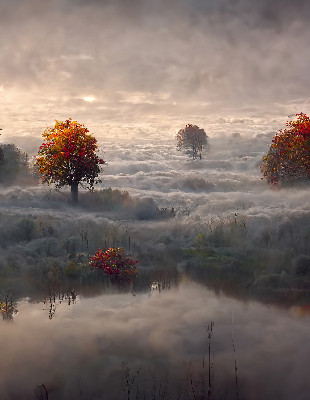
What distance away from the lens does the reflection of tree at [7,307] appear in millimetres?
12453

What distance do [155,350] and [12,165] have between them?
39018mm

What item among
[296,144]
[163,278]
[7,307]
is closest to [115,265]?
[163,278]

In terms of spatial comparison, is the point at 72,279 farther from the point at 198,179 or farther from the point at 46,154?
the point at 198,179

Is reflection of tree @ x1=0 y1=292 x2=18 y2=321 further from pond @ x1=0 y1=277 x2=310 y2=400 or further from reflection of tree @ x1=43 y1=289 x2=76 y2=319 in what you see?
reflection of tree @ x1=43 y1=289 x2=76 y2=319

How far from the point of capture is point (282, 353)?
10.4 meters

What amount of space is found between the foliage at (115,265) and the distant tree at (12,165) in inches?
1137

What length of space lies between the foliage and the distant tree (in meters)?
28.9

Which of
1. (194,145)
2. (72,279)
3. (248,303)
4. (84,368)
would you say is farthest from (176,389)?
(194,145)

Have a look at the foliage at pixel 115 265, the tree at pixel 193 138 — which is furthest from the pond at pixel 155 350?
the tree at pixel 193 138

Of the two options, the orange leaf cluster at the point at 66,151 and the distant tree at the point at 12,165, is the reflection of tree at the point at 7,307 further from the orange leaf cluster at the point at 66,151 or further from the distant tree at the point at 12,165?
the distant tree at the point at 12,165

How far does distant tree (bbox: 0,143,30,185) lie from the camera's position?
4334cm

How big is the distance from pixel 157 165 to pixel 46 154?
44090mm

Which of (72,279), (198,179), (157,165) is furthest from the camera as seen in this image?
(157,165)

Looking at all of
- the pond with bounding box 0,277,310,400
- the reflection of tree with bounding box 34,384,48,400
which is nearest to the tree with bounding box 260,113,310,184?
the pond with bounding box 0,277,310,400
